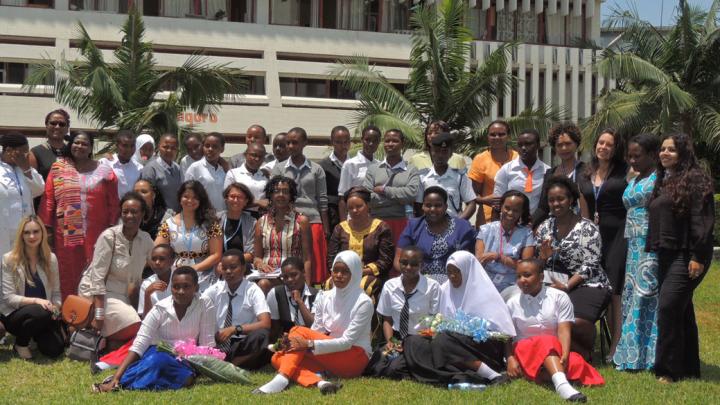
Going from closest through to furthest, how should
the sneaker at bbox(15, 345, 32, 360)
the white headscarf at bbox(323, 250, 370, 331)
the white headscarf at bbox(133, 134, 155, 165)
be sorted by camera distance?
the white headscarf at bbox(323, 250, 370, 331) → the sneaker at bbox(15, 345, 32, 360) → the white headscarf at bbox(133, 134, 155, 165)

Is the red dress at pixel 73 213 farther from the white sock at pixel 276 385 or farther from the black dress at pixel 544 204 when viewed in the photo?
the black dress at pixel 544 204

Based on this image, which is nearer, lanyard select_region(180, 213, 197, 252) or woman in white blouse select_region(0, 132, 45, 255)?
lanyard select_region(180, 213, 197, 252)

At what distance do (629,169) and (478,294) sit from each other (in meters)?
2.30

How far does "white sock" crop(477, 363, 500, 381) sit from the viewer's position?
303 inches

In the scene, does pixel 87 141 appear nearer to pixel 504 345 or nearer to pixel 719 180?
pixel 504 345

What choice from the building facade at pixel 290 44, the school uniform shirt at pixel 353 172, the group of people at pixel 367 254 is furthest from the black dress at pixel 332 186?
the building facade at pixel 290 44

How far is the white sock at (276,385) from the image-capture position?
→ 7.39 metres

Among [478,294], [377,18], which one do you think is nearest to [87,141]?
Answer: [478,294]

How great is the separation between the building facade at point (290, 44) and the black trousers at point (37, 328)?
1846cm

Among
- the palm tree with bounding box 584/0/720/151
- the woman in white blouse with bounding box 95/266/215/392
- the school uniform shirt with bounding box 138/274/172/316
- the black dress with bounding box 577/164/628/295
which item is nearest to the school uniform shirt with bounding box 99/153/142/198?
the school uniform shirt with bounding box 138/274/172/316

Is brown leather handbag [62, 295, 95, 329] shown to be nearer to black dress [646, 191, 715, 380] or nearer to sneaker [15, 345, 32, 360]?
sneaker [15, 345, 32, 360]

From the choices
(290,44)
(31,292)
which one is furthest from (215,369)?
(290,44)

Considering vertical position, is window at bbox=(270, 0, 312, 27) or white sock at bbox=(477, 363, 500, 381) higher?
window at bbox=(270, 0, 312, 27)

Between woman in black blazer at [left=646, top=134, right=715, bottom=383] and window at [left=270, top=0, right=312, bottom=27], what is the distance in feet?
82.3
